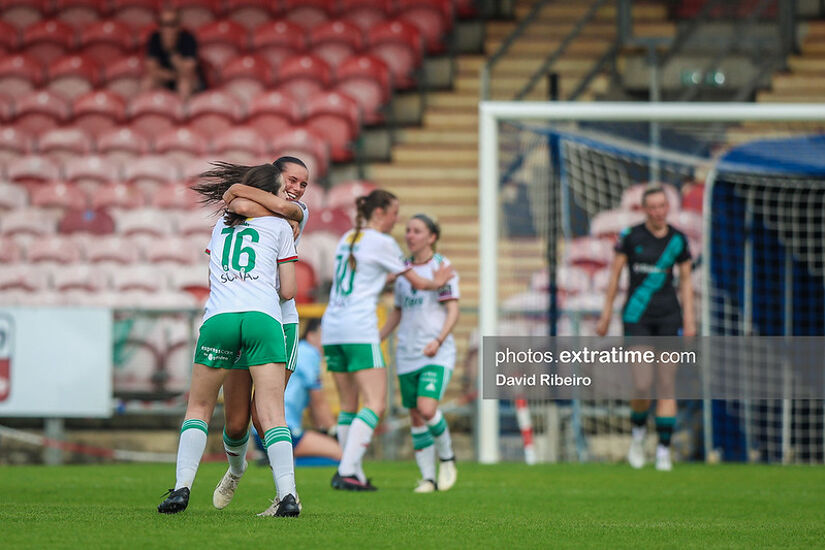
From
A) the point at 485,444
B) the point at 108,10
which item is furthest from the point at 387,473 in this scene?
the point at 108,10

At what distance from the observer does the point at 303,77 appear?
17281 mm

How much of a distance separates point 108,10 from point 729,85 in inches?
348

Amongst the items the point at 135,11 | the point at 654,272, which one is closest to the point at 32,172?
the point at 135,11

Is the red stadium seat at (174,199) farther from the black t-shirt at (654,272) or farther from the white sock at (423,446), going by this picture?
the white sock at (423,446)

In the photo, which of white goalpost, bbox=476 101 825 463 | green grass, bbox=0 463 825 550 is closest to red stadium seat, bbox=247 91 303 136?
white goalpost, bbox=476 101 825 463

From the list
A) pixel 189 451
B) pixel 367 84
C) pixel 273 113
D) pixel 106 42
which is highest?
pixel 106 42

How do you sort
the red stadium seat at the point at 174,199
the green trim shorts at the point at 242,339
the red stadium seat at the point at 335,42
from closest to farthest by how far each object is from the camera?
the green trim shorts at the point at 242,339 → the red stadium seat at the point at 174,199 → the red stadium seat at the point at 335,42

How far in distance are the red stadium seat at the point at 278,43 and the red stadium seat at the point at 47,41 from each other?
8.84 feet

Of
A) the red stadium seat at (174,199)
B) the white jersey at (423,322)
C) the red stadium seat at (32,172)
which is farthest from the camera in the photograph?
the red stadium seat at (32,172)

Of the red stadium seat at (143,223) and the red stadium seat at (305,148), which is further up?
the red stadium seat at (305,148)

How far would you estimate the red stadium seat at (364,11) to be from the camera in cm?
1834

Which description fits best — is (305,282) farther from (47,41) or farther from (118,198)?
(47,41)

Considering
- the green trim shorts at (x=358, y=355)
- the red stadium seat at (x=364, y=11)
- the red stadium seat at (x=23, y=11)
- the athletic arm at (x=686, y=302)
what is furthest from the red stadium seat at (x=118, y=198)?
the green trim shorts at (x=358, y=355)

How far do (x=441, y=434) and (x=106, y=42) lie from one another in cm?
1156
